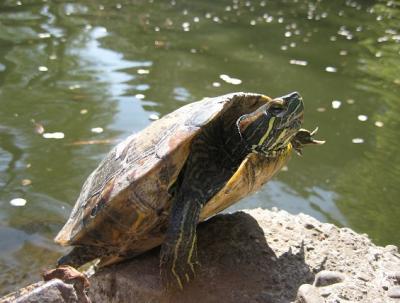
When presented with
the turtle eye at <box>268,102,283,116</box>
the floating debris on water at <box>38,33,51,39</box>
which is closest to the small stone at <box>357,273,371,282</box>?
the turtle eye at <box>268,102,283,116</box>

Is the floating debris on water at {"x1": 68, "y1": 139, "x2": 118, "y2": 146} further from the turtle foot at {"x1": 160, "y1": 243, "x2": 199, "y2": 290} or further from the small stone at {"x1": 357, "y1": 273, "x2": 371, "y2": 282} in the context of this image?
the small stone at {"x1": 357, "y1": 273, "x2": 371, "y2": 282}

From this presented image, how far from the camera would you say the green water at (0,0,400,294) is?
351 cm

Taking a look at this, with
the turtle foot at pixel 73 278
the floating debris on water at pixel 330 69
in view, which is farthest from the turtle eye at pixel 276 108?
the floating debris on water at pixel 330 69

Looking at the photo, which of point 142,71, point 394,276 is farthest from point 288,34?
point 394,276

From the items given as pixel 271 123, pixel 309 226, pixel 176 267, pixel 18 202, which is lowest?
pixel 18 202

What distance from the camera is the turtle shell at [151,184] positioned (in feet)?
6.68

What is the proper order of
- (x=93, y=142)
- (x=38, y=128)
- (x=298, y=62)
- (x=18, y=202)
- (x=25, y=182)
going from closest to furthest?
(x=18, y=202), (x=25, y=182), (x=93, y=142), (x=38, y=128), (x=298, y=62)

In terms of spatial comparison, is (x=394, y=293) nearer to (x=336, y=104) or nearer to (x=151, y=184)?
(x=151, y=184)

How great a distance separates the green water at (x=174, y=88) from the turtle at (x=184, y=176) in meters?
0.89

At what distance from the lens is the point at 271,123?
6.82 feet

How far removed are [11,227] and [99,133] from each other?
4.44ft

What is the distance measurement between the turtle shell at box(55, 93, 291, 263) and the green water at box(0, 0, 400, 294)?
80cm

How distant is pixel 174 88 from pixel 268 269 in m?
3.56

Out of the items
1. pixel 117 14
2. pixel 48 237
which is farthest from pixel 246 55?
pixel 48 237
